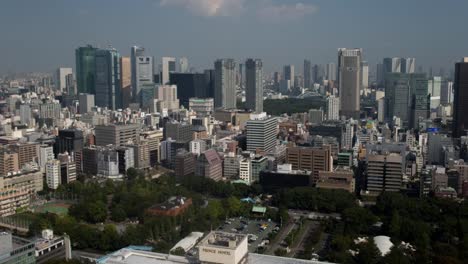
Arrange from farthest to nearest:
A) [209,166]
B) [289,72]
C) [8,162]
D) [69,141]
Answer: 1. [289,72]
2. [69,141]
3. [8,162]
4. [209,166]

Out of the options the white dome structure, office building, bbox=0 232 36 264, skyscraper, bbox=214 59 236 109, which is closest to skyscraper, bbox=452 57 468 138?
the white dome structure

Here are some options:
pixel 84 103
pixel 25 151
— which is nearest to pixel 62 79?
pixel 84 103

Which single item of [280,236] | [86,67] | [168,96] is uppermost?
[86,67]

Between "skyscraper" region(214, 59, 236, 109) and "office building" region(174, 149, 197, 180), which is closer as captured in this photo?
"office building" region(174, 149, 197, 180)

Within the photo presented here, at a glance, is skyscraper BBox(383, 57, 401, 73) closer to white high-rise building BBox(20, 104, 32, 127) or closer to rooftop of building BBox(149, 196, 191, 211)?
white high-rise building BBox(20, 104, 32, 127)

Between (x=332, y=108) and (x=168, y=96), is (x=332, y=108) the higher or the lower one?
the lower one

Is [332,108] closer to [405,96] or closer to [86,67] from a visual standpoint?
[405,96]
